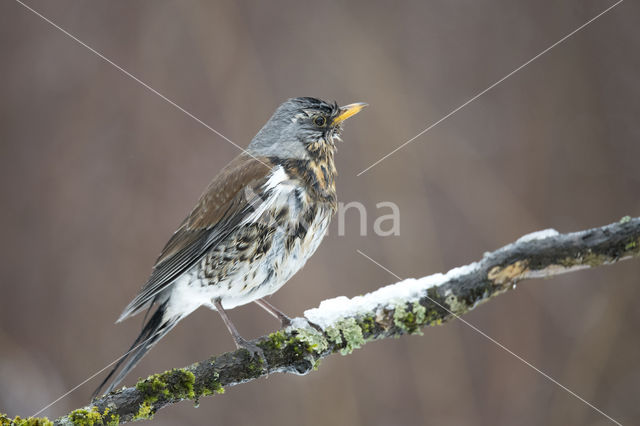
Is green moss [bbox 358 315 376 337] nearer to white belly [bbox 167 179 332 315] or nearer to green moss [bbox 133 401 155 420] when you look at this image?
white belly [bbox 167 179 332 315]

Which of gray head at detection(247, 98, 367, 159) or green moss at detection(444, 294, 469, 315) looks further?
gray head at detection(247, 98, 367, 159)

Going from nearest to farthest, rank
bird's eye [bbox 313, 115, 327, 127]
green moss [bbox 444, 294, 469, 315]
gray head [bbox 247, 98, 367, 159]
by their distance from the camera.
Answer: green moss [bbox 444, 294, 469, 315] < gray head [bbox 247, 98, 367, 159] < bird's eye [bbox 313, 115, 327, 127]

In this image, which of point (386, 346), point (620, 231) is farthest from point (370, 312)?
point (386, 346)

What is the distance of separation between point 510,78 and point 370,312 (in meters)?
2.91

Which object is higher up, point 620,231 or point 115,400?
point 620,231

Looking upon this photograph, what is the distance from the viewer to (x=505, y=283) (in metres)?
2.49

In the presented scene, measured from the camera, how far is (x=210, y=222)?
285cm

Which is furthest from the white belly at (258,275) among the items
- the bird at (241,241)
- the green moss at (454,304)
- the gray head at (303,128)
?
the green moss at (454,304)

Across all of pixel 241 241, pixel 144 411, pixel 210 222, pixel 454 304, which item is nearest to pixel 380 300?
pixel 454 304

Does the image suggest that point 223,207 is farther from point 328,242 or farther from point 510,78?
point 510,78

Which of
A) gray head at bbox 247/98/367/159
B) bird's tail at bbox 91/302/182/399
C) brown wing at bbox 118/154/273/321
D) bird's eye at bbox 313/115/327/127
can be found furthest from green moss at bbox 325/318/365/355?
bird's eye at bbox 313/115/327/127

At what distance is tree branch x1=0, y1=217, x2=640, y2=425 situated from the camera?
92.4 inches

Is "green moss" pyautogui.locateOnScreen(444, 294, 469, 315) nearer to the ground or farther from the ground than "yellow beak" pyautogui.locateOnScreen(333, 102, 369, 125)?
nearer to the ground

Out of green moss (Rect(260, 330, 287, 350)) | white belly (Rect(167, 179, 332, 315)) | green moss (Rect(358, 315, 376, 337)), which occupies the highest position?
white belly (Rect(167, 179, 332, 315))
